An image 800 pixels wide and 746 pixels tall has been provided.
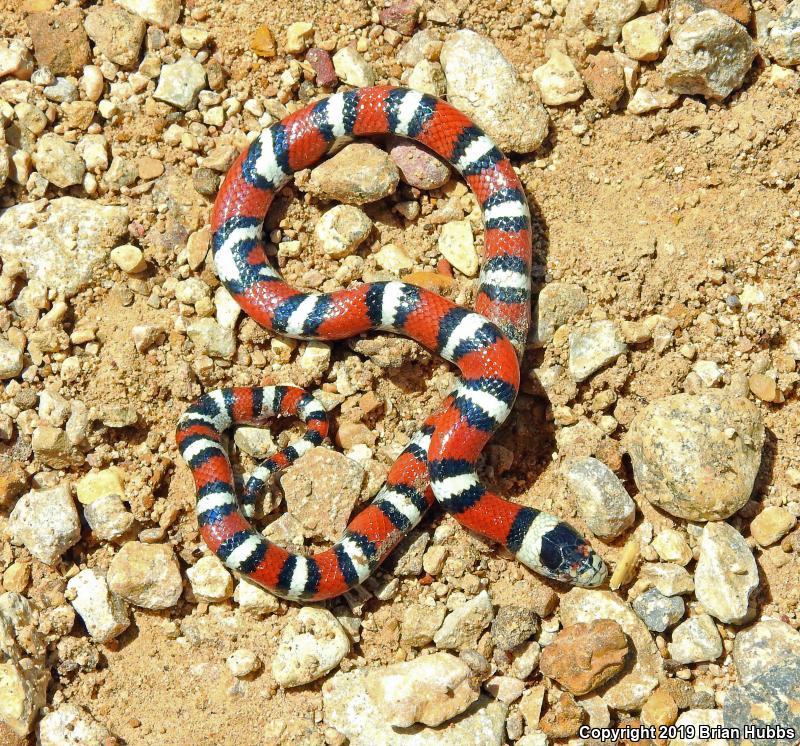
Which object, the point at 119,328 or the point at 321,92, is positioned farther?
the point at 321,92

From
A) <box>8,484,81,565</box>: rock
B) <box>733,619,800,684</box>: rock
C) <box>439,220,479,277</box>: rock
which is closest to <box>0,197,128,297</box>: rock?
<box>8,484,81,565</box>: rock

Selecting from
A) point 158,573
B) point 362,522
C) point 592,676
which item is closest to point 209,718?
point 158,573

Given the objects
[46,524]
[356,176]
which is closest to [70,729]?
[46,524]

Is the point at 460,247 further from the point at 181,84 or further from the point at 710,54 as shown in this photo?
the point at 181,84

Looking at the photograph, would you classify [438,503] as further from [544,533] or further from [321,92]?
[321,92]

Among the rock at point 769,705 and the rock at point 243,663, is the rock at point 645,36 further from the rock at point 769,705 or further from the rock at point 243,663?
the rock at point 243,663

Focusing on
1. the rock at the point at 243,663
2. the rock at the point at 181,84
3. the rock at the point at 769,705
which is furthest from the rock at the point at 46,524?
the rock at the point at 769,705

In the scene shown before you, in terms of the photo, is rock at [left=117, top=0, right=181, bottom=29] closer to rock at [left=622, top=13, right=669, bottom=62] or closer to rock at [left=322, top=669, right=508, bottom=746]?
rock at [left=622, top=13, right=669, bottom=62]
